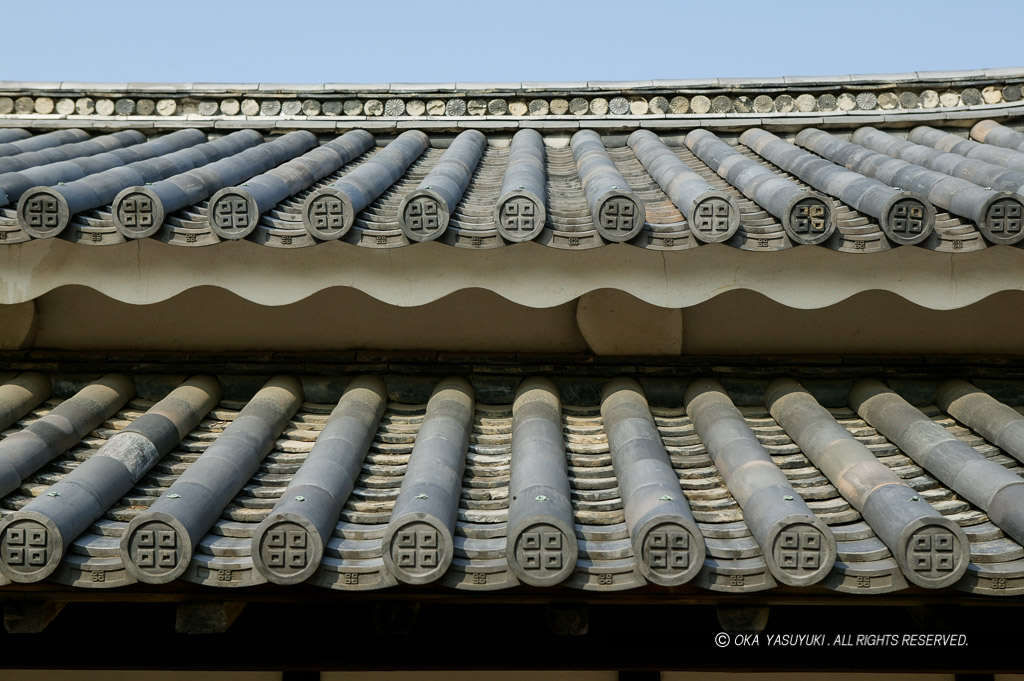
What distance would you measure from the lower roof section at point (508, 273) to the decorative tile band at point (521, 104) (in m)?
2.70

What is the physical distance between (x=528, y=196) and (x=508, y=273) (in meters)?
0.44

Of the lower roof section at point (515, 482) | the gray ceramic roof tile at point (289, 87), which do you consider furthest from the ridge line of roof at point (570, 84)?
the lower roof section at point (515, 482)

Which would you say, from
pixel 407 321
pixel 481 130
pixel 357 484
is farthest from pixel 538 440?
pixel 481 130

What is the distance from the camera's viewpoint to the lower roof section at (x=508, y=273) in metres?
3.76

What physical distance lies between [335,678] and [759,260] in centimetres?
245

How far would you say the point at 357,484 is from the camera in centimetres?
351

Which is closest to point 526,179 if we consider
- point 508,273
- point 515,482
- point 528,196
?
point 508,273

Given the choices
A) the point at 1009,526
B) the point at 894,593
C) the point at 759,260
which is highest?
the point at 759,260

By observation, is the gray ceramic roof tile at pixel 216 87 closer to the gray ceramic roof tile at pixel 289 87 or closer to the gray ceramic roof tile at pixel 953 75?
the gray ceramic roof tile at pixel 289 87

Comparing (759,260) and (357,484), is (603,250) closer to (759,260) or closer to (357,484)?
(759,260)

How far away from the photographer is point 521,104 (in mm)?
6480

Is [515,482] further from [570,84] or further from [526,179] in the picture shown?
[570,84]

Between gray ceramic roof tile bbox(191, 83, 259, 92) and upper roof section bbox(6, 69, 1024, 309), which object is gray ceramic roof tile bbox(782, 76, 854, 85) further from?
gray ceramic roof tile bbox(191, 83, 259, 92)

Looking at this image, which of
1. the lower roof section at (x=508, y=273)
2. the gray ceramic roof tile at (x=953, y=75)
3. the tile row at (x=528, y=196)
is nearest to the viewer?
the tile row at (x=528, y=196)
